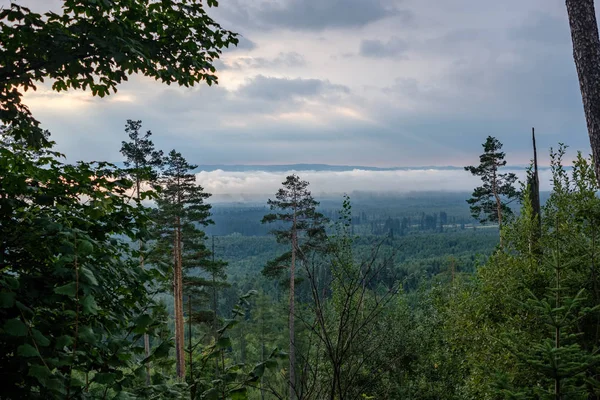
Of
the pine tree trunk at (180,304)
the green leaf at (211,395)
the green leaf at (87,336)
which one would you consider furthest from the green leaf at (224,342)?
the pine tree trunk at (180,304)

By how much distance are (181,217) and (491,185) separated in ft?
61.5

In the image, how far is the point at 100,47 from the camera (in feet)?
11.4

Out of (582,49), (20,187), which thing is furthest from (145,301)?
(582,49)

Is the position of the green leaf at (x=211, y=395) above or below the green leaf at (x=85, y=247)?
below

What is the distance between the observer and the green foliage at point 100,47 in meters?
3.31

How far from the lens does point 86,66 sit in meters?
3.68

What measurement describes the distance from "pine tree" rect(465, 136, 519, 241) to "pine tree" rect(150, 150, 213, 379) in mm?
16460

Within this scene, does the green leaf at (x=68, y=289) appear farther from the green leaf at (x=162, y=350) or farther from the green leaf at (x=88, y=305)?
the green leaf at (x=162, y=350)

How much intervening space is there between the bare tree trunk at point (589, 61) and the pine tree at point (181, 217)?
16.2 meters

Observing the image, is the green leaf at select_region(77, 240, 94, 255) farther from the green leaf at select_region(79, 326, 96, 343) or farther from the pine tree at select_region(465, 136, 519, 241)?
the pine tree at select_region(465, 136, 519, 241)

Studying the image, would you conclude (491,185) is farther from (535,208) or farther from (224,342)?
(224,342)

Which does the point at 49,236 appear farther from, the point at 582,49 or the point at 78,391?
the point at 582,49

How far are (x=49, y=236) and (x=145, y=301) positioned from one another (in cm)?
87

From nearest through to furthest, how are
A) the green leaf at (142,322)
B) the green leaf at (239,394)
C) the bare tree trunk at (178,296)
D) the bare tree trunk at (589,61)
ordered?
the green leaf at (142,322)
the green leaf at (239,394)
the bare tree trunk at (589,61)
the bare tree trunk at (178,296)
